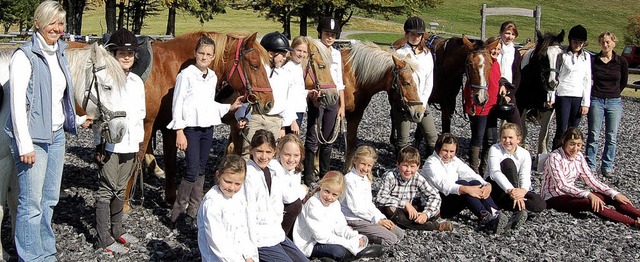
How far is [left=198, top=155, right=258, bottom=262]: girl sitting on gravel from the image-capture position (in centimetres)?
460

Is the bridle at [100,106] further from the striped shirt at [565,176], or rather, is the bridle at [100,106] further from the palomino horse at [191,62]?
the striped shirt at [565,176]

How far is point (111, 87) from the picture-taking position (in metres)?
5.34

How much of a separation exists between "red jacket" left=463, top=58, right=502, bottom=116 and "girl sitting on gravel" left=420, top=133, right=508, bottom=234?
135 centimetres

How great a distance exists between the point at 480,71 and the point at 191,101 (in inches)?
145

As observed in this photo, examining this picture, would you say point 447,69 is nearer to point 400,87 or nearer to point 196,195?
point 400,87

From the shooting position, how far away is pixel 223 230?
4.62 meters

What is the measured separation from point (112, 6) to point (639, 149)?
23914 mm

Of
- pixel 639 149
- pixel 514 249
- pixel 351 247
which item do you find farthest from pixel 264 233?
pixel 639 149

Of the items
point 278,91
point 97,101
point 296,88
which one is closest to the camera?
point 97,101

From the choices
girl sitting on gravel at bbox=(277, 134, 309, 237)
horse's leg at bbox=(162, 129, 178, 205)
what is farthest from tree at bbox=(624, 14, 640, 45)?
girl sitting on gravel at bbox=(277, 134, 309, 237)

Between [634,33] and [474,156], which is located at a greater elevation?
[634,33]

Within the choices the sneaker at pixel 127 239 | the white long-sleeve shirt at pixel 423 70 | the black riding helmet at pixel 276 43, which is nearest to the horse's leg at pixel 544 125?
the white long-sleeve shirt at pixel 423 70

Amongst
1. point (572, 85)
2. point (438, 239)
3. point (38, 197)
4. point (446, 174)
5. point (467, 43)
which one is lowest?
point (438, 239)

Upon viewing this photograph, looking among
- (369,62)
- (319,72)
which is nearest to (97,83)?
(319,72)
